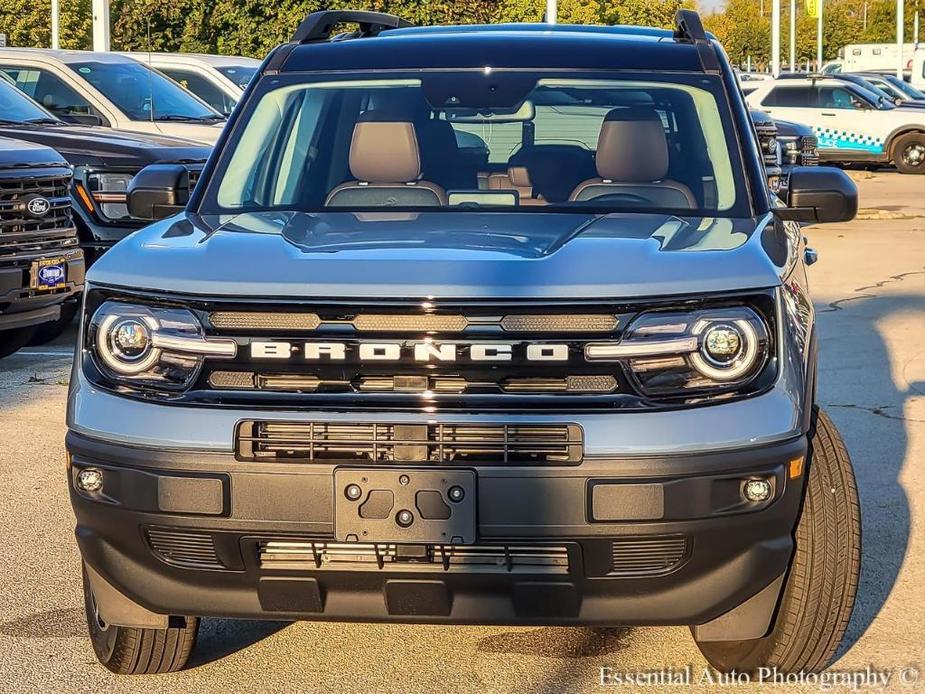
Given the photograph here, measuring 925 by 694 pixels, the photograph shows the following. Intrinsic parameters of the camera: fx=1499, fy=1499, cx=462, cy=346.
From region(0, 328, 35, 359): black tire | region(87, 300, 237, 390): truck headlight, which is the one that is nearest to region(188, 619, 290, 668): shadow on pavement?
region(87, 300, 237, 390): truck headlight

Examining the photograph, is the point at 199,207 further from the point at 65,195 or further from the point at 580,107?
the point at 65,195

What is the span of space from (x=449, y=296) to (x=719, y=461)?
0.72 m

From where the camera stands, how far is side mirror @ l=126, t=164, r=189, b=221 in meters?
4.93

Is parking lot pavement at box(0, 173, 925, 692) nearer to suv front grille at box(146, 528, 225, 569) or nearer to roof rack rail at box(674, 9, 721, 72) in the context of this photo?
suv front grille at box(146, 528, 225, 569)

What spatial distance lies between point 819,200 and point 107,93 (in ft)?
32.3

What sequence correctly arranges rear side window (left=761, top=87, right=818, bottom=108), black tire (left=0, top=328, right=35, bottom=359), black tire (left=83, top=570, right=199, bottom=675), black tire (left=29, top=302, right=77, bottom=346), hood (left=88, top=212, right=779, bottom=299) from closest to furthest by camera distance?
hood (left=88, top=212, right=779, bottom=299)
black tire (left=83, top=570, right=199, bottom=675)
black tire (left=0, top=328, right=35, bottom=359)
black tire (left=29, top=302, right=77, bottom=346)
rear side window (left=761, top=87, right=818, bottom=108)

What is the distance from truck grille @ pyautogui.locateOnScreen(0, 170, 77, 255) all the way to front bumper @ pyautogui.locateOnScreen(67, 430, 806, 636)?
210 inches

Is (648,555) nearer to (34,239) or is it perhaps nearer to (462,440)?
(462,440)

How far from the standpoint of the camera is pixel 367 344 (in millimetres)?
3451

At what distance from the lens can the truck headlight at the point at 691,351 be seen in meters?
3.45

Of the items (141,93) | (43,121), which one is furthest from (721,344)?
(141,93)

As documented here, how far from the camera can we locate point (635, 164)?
4.72m

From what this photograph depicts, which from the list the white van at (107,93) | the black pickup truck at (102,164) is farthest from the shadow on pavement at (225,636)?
the white van at (107,93)

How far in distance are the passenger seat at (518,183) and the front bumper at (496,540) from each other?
4.82ft
